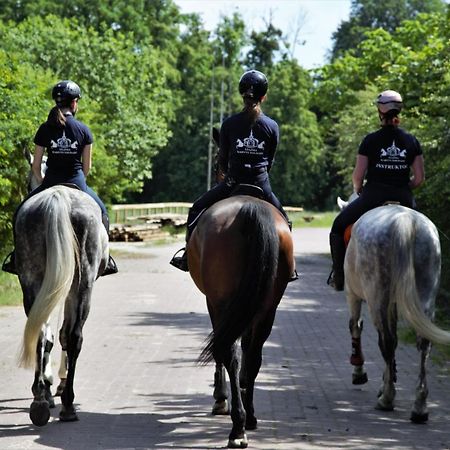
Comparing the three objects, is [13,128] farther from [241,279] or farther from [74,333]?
[241,279]

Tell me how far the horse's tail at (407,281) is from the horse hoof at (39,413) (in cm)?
318

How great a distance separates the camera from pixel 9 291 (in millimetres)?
20547

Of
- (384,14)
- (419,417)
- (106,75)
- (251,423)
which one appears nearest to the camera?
(251,423)

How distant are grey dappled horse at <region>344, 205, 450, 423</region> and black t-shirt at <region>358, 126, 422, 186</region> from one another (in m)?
0.49

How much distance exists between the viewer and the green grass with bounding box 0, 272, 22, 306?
63.2ft

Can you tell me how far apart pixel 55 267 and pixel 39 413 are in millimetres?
1232

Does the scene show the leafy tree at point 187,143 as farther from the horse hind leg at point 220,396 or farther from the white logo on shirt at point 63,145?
the horse hind leg at point 220,396

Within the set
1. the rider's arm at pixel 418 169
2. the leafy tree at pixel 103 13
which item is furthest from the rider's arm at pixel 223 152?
the leafy tree at pixel 103 13

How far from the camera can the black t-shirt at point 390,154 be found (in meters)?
10.3

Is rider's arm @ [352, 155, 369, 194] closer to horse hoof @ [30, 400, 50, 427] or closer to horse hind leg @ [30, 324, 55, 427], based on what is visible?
horse hind leg @ [30, 324, 55, 427]

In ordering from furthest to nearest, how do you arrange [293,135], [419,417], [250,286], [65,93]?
[293,135] → [65,93] → [419,417] → [250,286]

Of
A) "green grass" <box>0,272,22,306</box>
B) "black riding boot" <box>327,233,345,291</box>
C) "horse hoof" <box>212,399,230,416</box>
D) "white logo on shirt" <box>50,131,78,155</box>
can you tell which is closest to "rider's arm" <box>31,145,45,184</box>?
"white logo on shirt" <box>50,131,78,155</box>

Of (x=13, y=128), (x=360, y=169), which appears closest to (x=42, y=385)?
(x=360, y=169)

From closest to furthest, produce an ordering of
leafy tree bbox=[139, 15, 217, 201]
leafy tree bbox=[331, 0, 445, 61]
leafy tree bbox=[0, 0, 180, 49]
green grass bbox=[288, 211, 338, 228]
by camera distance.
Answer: green grass bbox=[288, 211, 338, 228], leafy tree bbox=[0, 0, 180, 49], leafy tree bbox=[139, 15, 217, 201], leafy tree bbox=[331, 0, 445, 61]
